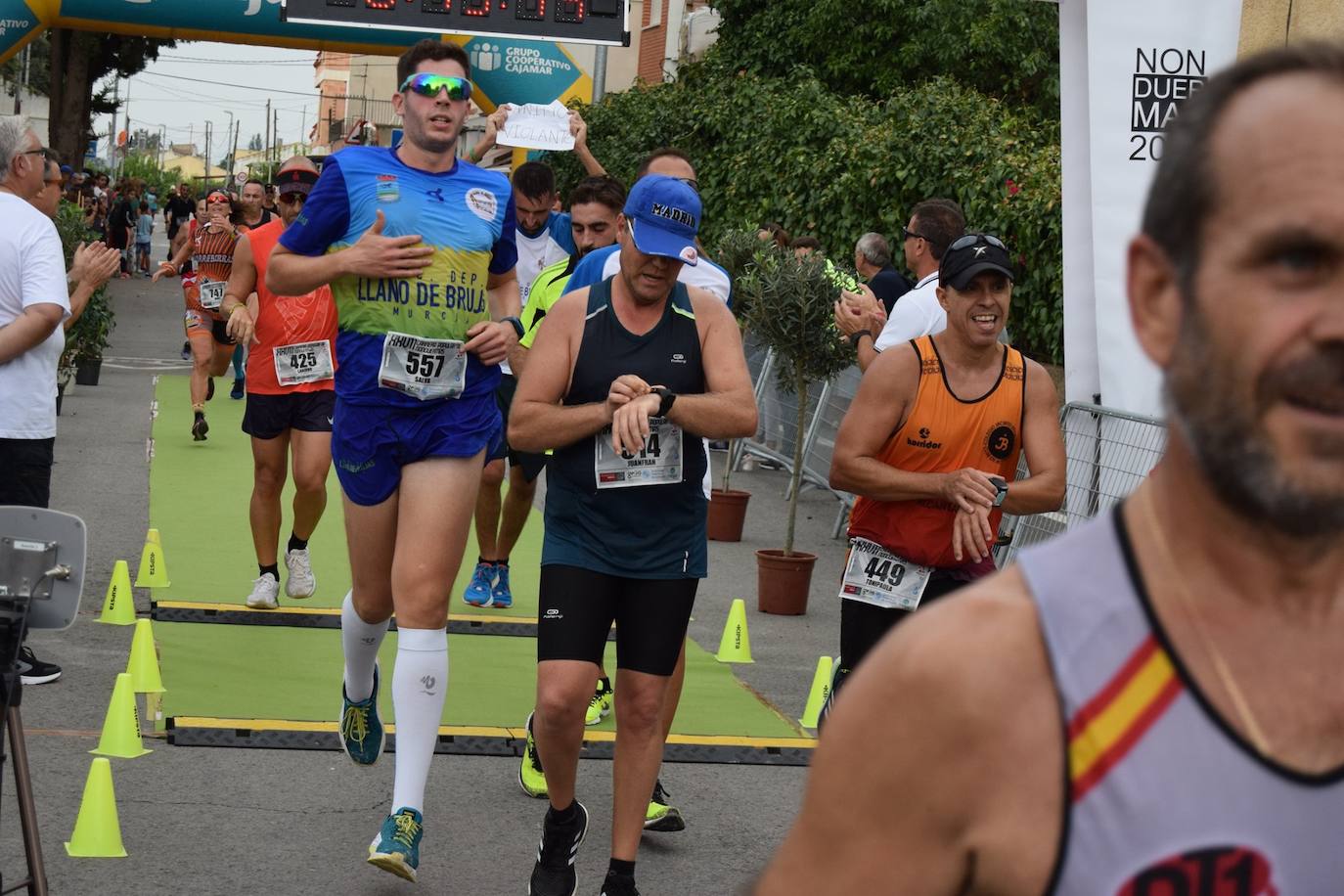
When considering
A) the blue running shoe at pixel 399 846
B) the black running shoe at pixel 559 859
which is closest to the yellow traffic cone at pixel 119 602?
the blue running shoe at pixel 399 846

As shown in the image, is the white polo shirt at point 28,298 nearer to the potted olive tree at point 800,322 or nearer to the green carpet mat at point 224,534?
the green carpet mat at point 224,534

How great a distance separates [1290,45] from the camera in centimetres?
139

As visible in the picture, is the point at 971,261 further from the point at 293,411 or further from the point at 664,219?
the point at 293,411

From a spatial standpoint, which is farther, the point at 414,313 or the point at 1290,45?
the point at 414,313

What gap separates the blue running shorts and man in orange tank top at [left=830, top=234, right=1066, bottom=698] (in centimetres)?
121

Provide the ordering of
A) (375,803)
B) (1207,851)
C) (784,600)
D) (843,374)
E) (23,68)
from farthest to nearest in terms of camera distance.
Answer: (23,68), (843,374), (784,600), (375,803), (1207,851)

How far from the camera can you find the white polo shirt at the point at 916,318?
25.8 ft

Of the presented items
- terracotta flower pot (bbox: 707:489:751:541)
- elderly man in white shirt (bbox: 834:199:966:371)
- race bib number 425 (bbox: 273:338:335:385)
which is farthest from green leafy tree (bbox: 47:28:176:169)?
elderly man in white shirt (bbox: 834:199:966:371)

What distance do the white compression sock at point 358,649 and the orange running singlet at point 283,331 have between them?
3521mm

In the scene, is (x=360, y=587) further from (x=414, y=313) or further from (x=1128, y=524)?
(x=1128, y=524)

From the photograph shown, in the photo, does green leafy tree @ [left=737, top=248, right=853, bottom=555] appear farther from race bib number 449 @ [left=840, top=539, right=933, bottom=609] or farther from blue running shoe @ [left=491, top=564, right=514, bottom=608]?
race bib number 449 @ [left=840, top=539, right=933, bottom=609]

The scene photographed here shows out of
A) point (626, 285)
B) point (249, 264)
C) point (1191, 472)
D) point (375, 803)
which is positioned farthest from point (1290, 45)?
point (249, 264)

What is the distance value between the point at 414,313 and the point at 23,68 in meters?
49.1

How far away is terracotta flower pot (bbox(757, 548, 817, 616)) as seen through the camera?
10.1 m
